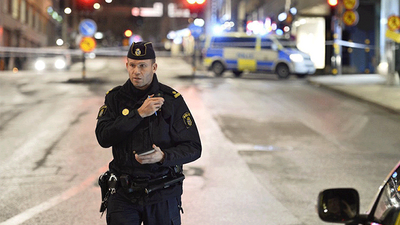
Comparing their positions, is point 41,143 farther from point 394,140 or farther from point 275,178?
point 394,140

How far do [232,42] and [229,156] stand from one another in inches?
715

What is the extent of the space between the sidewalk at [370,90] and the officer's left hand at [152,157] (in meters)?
13.4

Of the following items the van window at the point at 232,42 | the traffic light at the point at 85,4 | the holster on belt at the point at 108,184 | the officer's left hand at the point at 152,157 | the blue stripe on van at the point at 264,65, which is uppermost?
the traffic light at the point at 85,4

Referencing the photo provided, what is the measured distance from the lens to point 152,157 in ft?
10.9

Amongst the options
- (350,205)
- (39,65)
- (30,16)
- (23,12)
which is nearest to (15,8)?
(23,12)

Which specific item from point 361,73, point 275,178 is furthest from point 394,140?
Answer: point 361,73

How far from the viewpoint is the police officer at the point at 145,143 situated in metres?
3.52

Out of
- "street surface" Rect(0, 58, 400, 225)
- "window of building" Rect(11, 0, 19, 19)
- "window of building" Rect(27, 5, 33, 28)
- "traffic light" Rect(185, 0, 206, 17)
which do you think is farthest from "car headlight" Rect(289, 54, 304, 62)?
"window of building" Rect(27, 5, 33, 28)

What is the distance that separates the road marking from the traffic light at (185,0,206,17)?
16.0 m

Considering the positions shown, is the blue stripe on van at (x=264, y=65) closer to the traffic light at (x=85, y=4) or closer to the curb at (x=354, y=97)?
the curb at (x=354, y=97)

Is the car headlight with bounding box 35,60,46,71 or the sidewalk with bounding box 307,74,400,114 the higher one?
the car headlight with bounding box 35,60,46,71

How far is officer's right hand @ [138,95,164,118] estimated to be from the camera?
338 cm

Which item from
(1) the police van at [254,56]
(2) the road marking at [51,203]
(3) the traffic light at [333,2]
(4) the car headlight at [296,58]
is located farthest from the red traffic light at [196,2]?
(2) the road marking at [51,203]

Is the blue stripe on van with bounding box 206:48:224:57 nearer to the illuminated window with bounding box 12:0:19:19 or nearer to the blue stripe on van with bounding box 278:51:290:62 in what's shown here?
the blue stripe on van with bounding box 278:51:290:62
